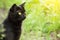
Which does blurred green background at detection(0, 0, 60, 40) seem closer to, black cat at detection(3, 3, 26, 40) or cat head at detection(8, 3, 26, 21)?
black cat at detection(3, 3, 26, 40)

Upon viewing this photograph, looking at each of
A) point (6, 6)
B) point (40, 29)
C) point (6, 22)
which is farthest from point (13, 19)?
point (40, 29)

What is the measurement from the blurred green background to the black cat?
0.49 metres

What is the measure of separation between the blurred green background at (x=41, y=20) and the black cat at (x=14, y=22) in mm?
487

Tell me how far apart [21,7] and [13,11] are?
143 millimetres

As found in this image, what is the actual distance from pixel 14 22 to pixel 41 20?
2.97 feet

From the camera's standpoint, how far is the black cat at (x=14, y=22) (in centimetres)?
487

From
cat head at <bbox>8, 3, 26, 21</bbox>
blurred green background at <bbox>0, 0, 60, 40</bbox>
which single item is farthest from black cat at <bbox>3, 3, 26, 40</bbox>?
blurred green background at <bbox>0, 0, 60, 40</bbox>

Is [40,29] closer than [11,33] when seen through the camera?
No

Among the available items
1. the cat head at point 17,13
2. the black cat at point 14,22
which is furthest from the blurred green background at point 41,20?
the cat head at point 17,13

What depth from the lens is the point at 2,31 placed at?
4746 millimetres

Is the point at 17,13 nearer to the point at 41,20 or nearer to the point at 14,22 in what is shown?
the point at 14,22

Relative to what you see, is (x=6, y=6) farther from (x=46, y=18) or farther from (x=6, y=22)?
(x=46, y=18)

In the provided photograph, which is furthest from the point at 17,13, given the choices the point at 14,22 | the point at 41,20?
the point at 41,20

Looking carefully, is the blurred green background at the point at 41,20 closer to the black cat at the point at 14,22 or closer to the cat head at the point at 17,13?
the black cat at the point at 14,22
